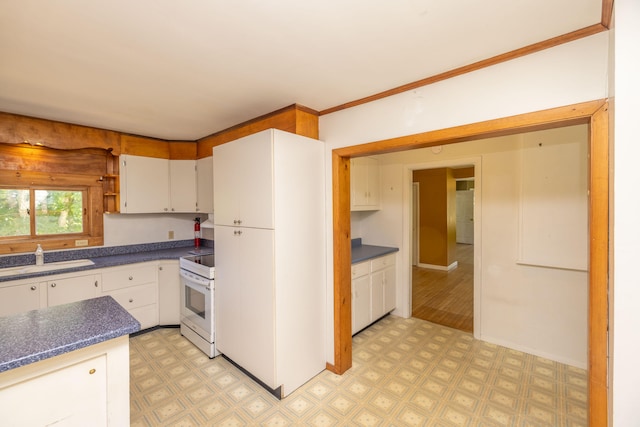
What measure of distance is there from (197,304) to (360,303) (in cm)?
178

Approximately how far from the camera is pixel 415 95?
6.61 ft

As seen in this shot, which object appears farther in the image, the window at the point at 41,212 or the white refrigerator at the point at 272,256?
the window at the point at 41,212

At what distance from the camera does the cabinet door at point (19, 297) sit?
94.3 inches

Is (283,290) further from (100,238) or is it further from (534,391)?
(100,238)

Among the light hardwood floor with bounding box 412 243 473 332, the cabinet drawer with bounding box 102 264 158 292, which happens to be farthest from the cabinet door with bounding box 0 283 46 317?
the light hardwood floor with bounding box 412 243 473 332

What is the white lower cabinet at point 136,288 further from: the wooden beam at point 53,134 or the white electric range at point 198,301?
the wooden beam at point 53,134

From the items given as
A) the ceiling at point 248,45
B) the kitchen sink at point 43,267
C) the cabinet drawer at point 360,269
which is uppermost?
the ceiling at point 248,45

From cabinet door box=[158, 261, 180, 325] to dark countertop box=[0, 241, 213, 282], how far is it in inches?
5.5

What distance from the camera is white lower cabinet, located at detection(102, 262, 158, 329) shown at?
299cm

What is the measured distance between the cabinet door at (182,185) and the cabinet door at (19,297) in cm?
150

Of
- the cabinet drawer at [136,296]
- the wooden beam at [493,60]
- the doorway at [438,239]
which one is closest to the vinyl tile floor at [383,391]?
the cabinet drawer at [136,296]

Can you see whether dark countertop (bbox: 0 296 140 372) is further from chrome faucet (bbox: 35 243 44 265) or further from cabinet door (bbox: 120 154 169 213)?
cabinet door (bbox: 120 154 169 213)

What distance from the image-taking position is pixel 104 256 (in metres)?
3.34
